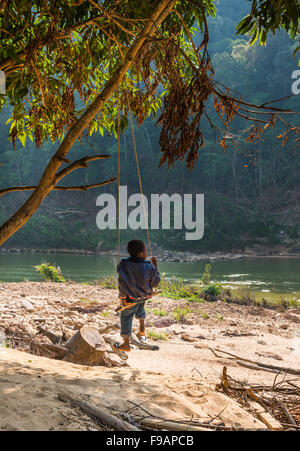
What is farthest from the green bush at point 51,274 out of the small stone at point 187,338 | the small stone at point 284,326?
the small stone at point 284,326

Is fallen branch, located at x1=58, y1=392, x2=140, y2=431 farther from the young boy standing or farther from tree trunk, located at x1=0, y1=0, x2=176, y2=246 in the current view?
the young boy standing

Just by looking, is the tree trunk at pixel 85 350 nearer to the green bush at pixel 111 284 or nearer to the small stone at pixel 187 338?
the small stone at pixel 187 338

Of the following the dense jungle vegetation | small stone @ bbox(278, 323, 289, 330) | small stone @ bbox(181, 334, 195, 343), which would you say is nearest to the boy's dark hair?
small stone @ bbox(181, 334, 195, 343)

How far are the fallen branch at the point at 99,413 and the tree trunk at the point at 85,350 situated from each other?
1766 millimetres

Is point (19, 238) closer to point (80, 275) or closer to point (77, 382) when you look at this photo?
point (80, 275)

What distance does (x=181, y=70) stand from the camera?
360 centimetres

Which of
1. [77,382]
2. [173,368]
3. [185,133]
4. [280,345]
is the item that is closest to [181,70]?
[185,133]

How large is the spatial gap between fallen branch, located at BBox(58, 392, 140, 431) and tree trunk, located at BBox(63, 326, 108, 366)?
1766mm

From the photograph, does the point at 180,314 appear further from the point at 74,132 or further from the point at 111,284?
the point at 74,132

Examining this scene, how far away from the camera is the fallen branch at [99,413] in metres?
1.93

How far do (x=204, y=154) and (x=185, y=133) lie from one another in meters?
36.6

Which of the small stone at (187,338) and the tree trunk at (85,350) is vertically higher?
the tree trunk at (85,350)
